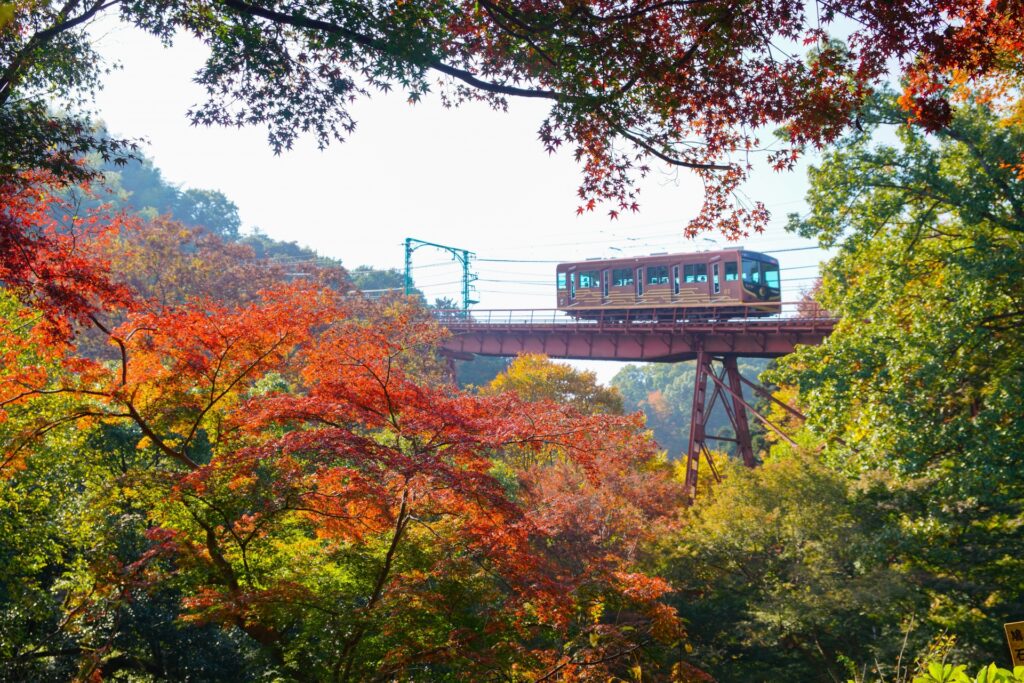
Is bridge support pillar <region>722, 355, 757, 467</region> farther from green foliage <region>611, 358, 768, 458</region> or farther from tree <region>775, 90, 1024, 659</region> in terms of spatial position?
green foliage <region>611, 358, 768, 458</region>

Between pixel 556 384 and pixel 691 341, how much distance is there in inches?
303

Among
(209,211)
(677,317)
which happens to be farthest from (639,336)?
(209,211)

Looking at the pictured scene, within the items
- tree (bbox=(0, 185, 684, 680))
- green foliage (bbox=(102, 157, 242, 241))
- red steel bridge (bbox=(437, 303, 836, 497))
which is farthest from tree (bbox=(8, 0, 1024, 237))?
green foliage (bbox=(102, 157, 242, 241))

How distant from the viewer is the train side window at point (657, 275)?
2744 cm

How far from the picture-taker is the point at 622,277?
28938 mm

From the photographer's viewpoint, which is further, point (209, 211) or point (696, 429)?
point (209, 211)

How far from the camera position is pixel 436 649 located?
7.01m

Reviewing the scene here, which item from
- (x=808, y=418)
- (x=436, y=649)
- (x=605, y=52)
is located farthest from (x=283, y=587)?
(x=808, y=418)

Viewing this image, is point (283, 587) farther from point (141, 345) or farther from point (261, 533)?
point (141, 345)

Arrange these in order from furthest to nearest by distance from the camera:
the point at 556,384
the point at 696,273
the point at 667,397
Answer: the point at 667,397 → the point at 556,384 → the point at 696,273

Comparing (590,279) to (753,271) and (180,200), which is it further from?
(180,200)

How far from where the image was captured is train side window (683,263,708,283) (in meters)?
26.6

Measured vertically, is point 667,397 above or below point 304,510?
below

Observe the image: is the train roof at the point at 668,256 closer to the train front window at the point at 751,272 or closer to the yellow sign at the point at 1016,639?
the train front window at the point at 751,272
